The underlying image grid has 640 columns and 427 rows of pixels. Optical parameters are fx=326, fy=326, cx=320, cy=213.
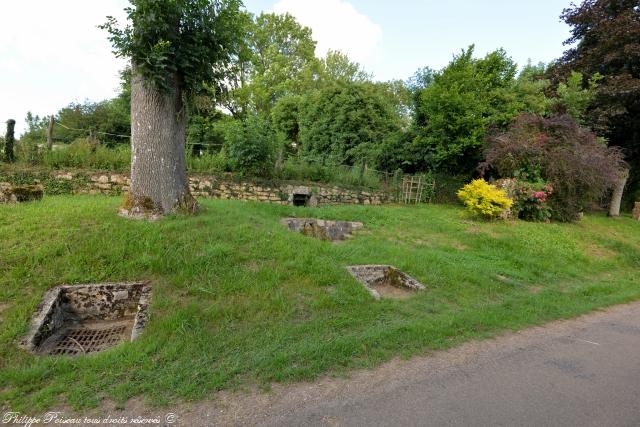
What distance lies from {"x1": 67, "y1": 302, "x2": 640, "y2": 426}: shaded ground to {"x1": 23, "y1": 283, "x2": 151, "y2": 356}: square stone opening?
1.42m

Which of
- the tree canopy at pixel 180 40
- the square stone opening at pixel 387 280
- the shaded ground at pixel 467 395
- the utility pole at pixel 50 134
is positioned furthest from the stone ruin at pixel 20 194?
the square stone opening at pixel 387 280

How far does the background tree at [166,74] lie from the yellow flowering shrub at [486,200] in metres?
8.42

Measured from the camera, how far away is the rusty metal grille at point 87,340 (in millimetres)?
3358

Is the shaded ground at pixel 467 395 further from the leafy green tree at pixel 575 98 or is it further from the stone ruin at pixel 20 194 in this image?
the leafy green tree at pixel 575 98

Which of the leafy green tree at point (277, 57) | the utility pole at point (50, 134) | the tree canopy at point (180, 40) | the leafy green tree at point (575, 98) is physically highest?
the leafy green tree at point (277, 57)

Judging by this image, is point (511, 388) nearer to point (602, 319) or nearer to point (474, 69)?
point (602, 319)

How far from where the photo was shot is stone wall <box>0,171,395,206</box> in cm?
852

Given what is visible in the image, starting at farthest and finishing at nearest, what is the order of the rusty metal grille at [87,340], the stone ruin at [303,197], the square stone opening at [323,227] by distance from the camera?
the stone ruin at [303,197] → the square stone opening at [323,227] → the rusty metal grille at [87,340]

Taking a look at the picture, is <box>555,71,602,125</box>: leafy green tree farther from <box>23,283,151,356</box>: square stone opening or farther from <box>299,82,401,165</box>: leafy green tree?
<box>23,283,151,356</box>: square stone opening

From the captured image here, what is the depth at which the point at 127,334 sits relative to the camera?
3764mm

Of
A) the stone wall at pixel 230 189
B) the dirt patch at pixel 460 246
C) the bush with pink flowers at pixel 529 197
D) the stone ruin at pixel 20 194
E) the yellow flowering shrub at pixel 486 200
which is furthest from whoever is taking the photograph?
the bush with pink flowers at pixel 529 197

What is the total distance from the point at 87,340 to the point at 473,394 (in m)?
4.00

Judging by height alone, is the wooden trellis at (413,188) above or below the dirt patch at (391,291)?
above

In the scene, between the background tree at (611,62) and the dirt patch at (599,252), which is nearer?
the dirt patch at (599,252)
